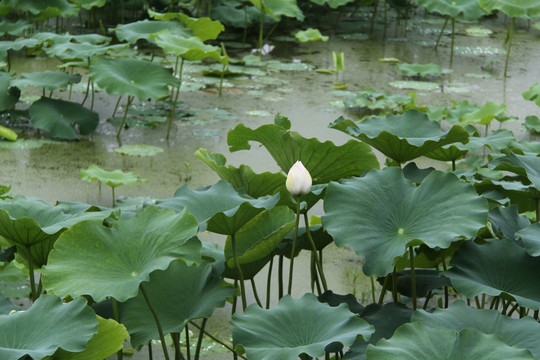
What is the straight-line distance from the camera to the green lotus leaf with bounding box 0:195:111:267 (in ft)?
5.93

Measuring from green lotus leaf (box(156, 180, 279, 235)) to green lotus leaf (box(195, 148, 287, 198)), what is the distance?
9 centimetres

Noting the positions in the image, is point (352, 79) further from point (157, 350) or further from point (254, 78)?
point (157, 350)

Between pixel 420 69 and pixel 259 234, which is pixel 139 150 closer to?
pixel 259 234

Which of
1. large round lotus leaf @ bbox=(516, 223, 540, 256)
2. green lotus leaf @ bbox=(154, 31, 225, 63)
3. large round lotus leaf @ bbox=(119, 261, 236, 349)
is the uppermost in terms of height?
large round lotus leaf @ bbox=(516, 223, 540, 256)

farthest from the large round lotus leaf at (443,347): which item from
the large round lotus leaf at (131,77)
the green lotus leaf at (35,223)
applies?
the large round lotus leaf at (131,77)

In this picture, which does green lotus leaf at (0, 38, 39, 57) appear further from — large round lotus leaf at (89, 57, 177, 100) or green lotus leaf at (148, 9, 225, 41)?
green lotus leaf at (148, 9, 225, 41)

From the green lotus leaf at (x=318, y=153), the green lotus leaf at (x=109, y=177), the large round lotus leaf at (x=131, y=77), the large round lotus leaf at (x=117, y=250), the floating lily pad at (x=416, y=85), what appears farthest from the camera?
the floating lily pad at (x=416, y=85)

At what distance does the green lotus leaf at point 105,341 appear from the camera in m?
1.53

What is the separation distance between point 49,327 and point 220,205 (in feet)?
1.91

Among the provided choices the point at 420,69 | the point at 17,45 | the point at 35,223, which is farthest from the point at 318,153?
the point at 420,69

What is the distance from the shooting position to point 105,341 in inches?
60.8

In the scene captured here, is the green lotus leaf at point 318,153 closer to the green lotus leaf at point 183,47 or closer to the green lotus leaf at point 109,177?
the green lotus leaf at point 109,177

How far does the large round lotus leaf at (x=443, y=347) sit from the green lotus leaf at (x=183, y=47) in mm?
3098

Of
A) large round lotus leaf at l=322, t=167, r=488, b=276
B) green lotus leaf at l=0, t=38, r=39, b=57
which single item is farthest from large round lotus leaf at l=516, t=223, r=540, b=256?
green lotus leaf at l=0, t=38, r=39, b=57
